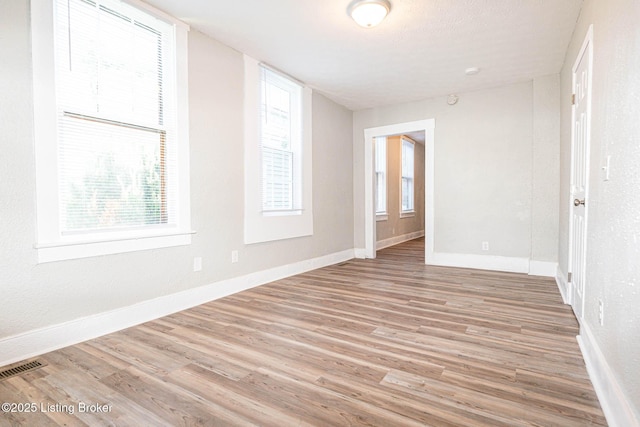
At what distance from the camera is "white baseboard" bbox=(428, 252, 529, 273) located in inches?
179

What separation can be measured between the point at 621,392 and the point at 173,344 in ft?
8.03

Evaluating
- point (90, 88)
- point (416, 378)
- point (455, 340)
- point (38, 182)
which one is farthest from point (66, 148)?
point (455, 340)

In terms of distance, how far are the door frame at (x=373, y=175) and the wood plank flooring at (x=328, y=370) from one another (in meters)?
2.11

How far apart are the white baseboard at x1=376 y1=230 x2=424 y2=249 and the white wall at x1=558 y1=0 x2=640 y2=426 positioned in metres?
4.88

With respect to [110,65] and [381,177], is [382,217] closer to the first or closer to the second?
[381,177]

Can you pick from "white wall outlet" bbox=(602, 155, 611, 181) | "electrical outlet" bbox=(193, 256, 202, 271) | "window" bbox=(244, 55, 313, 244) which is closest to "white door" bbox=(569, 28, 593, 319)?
"white wall outlet" bbox=(602, 155, 611, 181)

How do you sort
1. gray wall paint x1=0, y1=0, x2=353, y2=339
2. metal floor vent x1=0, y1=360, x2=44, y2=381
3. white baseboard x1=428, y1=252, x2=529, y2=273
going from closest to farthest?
metal floor vent x1=0, y1=360, x2=44, y2=381, gray wall paint x1=0, y1=0, x2=353, y2=339, white baseboard x1=428, y1=252, x2=529, y2=273

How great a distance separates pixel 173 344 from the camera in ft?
7.52

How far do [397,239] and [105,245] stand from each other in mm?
6349

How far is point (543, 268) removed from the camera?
4.29 m

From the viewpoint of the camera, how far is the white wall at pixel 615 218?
51.3 inches

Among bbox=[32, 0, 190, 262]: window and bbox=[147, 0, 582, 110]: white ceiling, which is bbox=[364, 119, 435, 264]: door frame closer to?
bbox=[147, 0, 582, 110]: white ceiling

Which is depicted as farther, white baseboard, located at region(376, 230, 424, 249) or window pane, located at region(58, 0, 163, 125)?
white baseboard, located at region(376, 230, 424, 249)

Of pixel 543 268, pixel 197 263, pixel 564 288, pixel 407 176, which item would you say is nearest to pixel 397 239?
pixel 407 176
